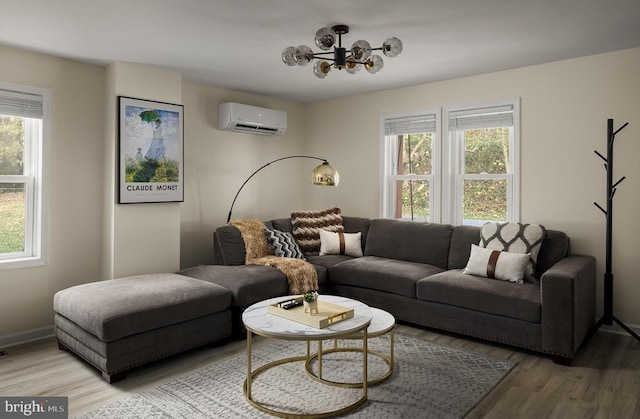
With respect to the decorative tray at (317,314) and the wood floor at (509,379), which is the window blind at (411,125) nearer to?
the wood floor at (509,379)

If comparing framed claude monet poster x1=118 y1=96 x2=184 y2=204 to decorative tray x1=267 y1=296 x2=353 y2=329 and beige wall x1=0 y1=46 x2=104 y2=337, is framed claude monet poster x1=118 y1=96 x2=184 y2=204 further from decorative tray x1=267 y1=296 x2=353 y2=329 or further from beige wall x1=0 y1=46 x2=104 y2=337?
decorative tray x1=267 y1=296 x2=353 y2=329

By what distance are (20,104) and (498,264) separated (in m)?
4.06

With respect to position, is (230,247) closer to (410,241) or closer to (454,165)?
(410,241)

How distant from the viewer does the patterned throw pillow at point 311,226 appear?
495 cm

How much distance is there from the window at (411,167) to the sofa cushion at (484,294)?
1248 millimetres

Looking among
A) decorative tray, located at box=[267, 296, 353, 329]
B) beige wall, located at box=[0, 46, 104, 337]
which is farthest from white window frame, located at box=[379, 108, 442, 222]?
beige wall, located at box=[0, 46, 104, 337]

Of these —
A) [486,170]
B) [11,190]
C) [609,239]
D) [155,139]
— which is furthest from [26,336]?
[609,239]

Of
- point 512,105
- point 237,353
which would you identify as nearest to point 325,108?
point 512,105

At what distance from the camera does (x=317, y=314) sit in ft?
8.85

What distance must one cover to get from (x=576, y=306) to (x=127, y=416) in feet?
9.69

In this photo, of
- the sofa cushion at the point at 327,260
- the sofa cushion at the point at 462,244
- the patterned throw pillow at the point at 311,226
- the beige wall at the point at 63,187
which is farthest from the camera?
the patterned throw pillow at the point at 311,226

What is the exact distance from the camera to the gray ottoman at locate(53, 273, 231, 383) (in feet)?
9.27

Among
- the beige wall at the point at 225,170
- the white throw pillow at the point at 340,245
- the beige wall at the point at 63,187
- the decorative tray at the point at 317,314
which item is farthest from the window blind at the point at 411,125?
the beige wall at the point at 63,187

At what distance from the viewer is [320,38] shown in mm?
2734
